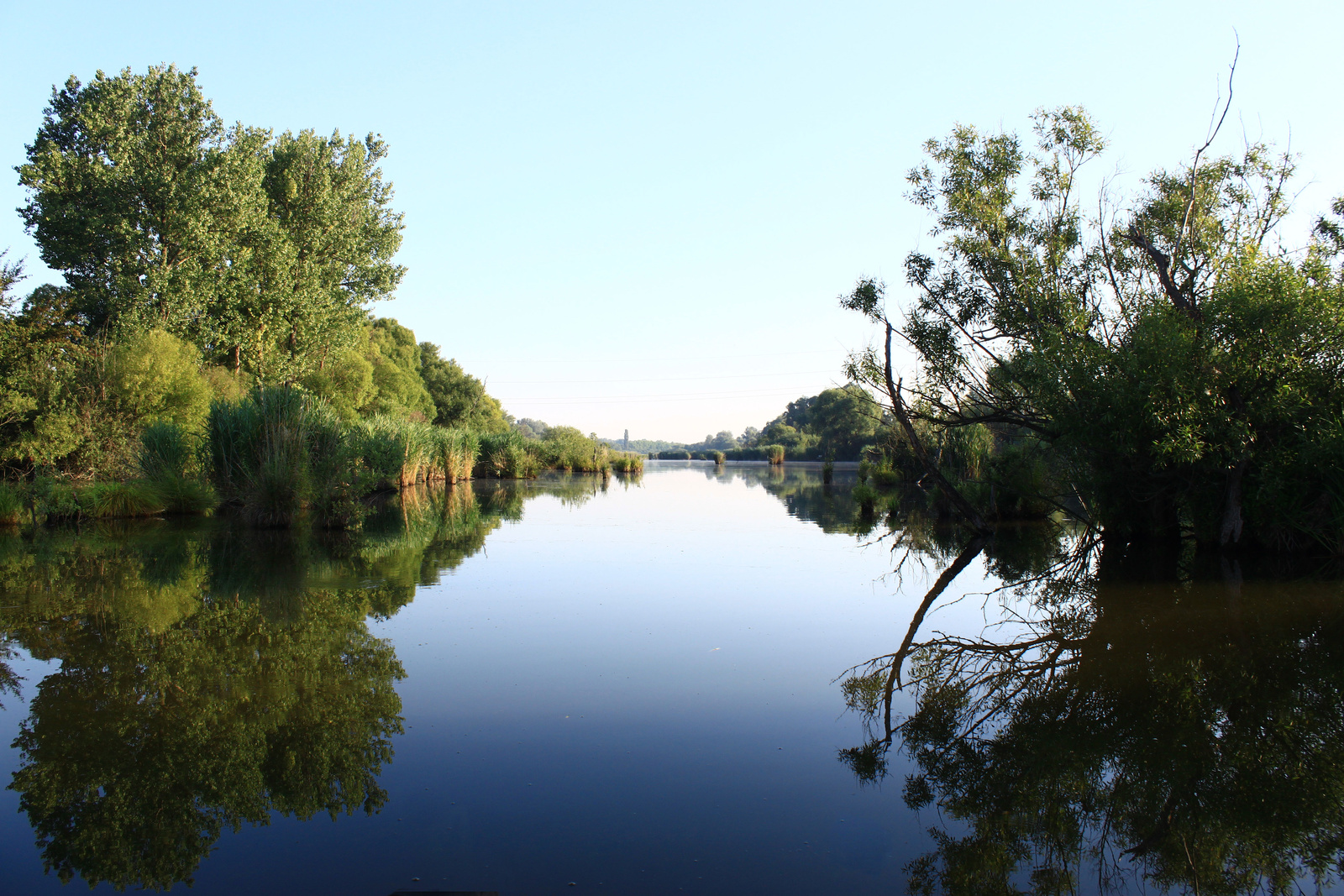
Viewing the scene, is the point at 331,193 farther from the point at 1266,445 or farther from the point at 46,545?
the point at 1266,445

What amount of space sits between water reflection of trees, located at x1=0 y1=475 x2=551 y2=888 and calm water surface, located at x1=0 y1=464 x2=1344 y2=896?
0.07 ft

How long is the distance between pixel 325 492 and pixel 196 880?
11946mm

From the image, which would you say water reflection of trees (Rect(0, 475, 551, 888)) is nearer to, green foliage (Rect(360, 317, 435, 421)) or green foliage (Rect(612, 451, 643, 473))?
green foliage (Rect(360, 317, 435, 421))

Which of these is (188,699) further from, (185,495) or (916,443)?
(185,495)

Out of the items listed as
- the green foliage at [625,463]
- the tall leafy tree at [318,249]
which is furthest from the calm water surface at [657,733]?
the green foliage at [625,463]

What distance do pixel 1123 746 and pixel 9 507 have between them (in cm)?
1589

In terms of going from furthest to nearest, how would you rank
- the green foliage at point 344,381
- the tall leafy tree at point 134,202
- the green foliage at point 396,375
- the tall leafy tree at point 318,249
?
the green foliage at point 396,375 < the green foliage at point 344,381 < the tall leafy tree at point 318,249 < the tall leafy tree at point 134,202

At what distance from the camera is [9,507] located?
12.8 m

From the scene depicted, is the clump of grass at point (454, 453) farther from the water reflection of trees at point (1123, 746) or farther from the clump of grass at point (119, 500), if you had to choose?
the water reflection of trees at point (1123, 746)

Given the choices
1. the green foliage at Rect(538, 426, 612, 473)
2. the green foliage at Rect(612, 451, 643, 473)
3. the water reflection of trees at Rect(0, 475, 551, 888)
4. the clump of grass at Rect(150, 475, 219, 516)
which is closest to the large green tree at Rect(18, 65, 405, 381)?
the clump of grass at Rect(150, 475, 219, 516)

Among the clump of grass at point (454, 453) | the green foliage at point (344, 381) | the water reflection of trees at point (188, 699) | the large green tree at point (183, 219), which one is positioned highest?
the large green tree at point (183, 219)

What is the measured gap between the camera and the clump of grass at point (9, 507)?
12680 millimetres

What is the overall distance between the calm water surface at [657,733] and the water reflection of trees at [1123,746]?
20 millimetres

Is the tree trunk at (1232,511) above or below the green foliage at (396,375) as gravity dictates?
below
